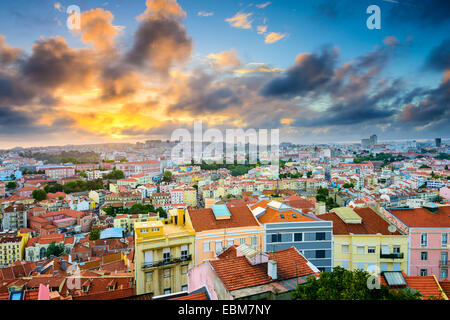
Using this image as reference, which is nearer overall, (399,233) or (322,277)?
(322,277)

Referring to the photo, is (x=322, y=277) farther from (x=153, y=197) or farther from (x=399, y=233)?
(x=153, y=197)

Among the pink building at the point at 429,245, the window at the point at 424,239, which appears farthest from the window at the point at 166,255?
the window at the point at 424,239

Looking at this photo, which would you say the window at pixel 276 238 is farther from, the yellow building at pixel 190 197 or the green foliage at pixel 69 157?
the green foliage at pixel 69 157

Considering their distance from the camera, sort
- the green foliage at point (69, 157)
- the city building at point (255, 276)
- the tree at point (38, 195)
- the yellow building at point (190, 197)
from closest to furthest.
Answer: the city building at point (255, 276)
the yellow building at point (190, 197)
the tree at point (38, 195)
the green foliage at point (69, 157)

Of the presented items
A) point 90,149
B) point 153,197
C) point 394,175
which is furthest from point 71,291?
point 90,149

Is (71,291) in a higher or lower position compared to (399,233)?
lower

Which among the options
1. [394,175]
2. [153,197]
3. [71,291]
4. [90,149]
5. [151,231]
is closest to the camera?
[151,231]
